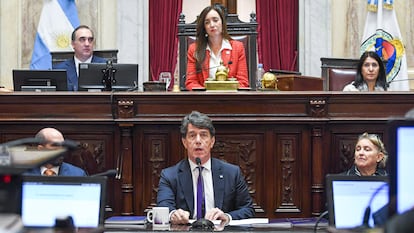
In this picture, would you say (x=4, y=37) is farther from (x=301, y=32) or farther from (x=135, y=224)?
(x=135, y=224)

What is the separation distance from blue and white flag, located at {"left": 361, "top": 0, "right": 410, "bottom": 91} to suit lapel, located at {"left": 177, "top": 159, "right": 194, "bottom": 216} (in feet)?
15.7

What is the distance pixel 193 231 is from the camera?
3.34 meters

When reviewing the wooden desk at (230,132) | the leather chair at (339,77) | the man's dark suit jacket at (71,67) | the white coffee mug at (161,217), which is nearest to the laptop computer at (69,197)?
the white coffee mug at (161,217)

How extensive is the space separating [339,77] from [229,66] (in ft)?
3.90

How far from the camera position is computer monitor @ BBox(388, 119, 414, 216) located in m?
1.70

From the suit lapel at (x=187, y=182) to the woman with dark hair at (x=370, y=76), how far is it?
7.67ft

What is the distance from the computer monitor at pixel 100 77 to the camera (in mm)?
6273

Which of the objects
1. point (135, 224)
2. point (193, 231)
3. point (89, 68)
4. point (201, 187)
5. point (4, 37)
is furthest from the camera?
point (4, 37)

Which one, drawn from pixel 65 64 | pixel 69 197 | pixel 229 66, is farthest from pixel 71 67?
pixel 69 197

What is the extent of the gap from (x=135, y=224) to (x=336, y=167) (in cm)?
243

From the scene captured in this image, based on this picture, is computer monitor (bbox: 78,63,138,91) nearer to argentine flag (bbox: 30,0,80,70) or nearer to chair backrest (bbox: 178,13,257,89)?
chair backrest (bbox: 178,13,257,89)

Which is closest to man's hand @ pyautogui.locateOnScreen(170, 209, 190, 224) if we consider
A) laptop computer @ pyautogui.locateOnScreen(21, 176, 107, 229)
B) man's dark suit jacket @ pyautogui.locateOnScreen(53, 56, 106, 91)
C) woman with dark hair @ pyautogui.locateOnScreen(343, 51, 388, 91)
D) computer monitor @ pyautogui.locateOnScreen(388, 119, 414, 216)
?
laptop computer @ pyautogui.locateOnScreen(21, 176, 107, 229)

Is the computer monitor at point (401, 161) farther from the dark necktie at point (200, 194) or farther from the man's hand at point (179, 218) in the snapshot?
the dark necktie at point (200, 194)

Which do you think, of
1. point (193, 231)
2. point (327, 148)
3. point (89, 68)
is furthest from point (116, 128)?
point (193, 231)
